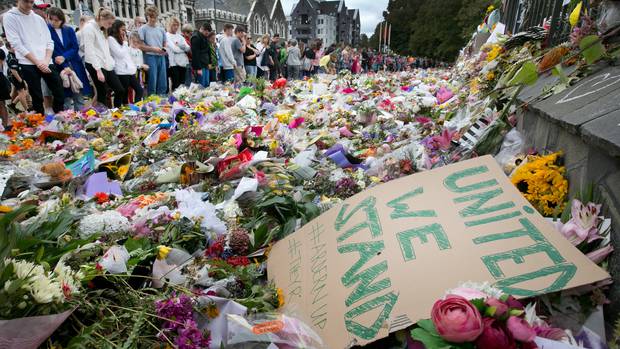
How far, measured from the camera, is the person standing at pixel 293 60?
46.4 feet

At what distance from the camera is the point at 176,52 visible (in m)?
8.46

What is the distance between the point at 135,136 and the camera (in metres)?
4.48

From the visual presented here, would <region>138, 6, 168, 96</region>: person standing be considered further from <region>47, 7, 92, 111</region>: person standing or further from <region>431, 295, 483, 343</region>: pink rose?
<region>431, 295, 483, 343</region>: pink rose

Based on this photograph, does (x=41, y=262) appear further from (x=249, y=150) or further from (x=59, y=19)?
(x=59, y=19)

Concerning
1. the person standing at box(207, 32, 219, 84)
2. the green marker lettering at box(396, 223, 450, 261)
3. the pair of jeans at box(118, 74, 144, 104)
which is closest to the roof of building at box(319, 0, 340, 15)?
the person standing at box(207, 32, 219, 84)

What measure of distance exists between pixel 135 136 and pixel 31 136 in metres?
1.34

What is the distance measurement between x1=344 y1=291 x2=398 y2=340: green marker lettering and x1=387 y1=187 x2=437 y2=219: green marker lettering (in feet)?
1.29

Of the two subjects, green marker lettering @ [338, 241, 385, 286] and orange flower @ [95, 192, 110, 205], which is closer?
green marker lettering @ [338, 241, 385, 286]

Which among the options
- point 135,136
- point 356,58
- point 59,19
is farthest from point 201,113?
point 356,58

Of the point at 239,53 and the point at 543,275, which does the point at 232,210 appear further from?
Result: the point at 239,53

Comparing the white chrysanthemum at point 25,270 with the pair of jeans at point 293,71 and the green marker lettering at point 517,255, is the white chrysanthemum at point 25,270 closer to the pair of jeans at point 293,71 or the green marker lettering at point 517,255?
the green marker lettering at point 517,255

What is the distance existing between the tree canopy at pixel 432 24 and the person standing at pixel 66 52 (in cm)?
2874

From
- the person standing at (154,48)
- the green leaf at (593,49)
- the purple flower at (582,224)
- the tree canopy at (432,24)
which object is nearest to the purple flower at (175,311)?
the purple flower at (582,224)

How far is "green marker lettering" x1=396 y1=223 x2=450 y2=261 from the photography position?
142cm
